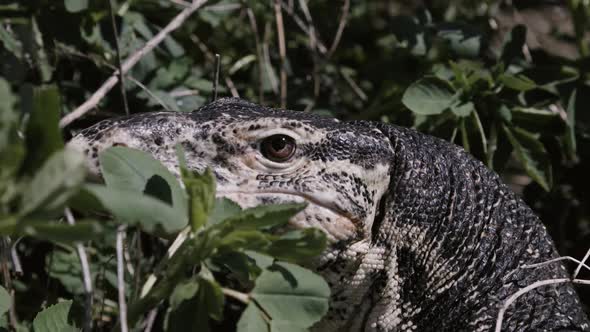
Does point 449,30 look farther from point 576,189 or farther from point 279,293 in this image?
point 279,293

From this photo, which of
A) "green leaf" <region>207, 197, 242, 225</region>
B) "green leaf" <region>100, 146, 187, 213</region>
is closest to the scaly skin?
"green leaf" <region>207, 197, 242, 225</region>

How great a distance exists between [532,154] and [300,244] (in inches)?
75.5

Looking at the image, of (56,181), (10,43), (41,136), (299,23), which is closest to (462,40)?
(299,23)

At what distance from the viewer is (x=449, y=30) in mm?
4203

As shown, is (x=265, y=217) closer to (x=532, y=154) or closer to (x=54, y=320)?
(x=54, y=320)

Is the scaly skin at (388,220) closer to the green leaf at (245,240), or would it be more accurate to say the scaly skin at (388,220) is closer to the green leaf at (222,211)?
the green leaf at (222,211)

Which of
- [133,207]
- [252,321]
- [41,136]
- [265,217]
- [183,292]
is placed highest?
[41,136]

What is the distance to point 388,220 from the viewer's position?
9.30 ft

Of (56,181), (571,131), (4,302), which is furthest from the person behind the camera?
(571,131)

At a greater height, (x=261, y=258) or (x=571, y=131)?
(x=261, y=258)

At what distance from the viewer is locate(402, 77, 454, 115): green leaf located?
3.56 metres

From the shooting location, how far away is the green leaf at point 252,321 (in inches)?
82.4

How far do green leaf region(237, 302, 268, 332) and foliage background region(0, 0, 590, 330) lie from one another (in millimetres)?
1609

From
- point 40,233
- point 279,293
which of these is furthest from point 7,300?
point 40,233
